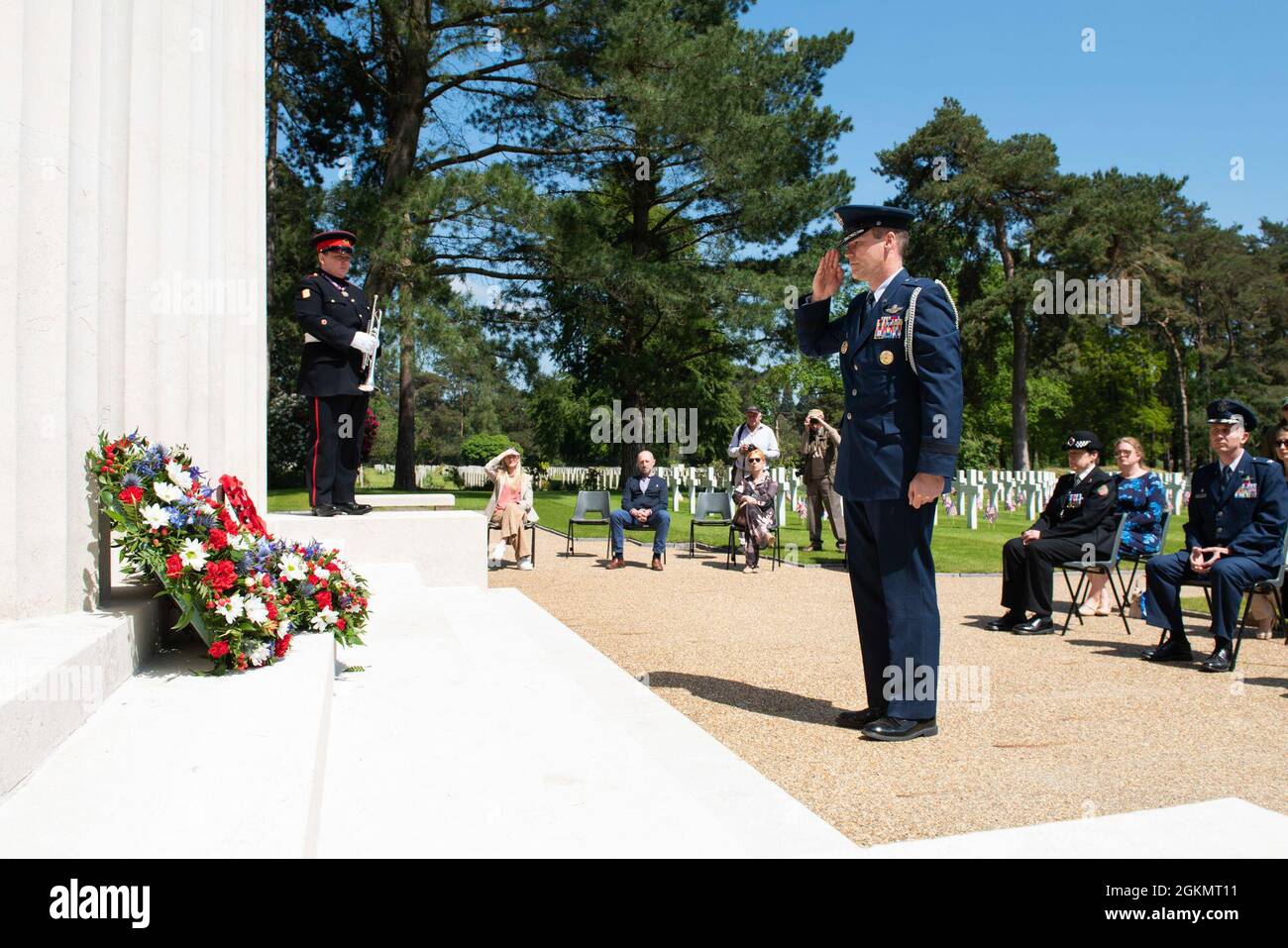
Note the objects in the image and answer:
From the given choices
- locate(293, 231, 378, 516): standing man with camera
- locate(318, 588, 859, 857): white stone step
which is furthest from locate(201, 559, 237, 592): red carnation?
locate(293, 231, 378, 516): standing man with camera

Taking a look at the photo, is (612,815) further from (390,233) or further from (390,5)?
(390,5)

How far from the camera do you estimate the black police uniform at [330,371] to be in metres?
6.73

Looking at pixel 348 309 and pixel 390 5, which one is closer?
pixel 348 309

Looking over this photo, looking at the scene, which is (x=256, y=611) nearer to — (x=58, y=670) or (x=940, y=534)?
(x=58, y=670)

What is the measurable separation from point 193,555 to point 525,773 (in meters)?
1.41

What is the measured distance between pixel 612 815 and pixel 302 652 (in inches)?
60.3

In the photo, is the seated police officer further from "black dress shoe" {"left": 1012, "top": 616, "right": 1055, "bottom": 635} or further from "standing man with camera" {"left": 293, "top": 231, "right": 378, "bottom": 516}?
"standing man with camera" {"left": 293, "top": 231, "right": 378, "bottom": 516}

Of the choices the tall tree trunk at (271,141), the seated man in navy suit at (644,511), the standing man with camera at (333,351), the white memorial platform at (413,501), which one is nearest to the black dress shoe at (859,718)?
the standing man with camera at (333,351)

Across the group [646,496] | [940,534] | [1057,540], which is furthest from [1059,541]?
[940,534]

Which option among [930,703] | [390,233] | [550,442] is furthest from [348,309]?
[550,442]

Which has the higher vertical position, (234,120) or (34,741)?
(234,120)

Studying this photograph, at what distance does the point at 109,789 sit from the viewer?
94.6 inches

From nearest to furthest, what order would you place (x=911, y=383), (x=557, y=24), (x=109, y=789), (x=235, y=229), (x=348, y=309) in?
(x=109, y=789) < (x=911, y=383) < (x=235, y=229) < (x=348, y=309) < (x=557, y=24)

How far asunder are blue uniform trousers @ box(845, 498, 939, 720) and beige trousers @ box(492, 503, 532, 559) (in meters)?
7.68
